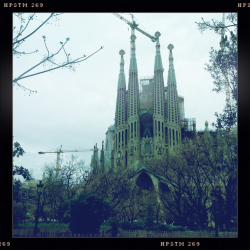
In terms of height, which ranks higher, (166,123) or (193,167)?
(166,123)

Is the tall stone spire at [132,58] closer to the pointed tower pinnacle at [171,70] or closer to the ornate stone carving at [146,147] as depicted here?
the pointed tower pinnacle at [171,70]

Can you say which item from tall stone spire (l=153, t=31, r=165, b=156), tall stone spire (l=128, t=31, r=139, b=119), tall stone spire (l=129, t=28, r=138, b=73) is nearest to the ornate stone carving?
tall stone spire (l=153, t=31, r=165, b=156)

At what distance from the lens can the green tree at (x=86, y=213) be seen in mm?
16423

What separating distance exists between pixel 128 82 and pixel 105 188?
123ft

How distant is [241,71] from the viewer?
28.1ft

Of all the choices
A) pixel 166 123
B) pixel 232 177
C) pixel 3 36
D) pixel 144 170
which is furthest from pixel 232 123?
pixel 166 123

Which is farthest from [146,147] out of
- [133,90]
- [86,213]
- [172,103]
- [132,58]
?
[86,213]

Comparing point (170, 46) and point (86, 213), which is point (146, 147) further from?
point (86, 213)

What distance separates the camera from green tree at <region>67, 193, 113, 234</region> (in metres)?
A: 16.4

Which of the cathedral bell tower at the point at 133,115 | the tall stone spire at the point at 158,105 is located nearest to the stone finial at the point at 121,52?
the cathedral bell tower at the point at 133,115

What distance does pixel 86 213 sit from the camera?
16844mm

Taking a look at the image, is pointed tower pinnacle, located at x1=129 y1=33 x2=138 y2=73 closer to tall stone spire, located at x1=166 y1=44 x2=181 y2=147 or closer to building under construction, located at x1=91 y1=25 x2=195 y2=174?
building under construction, located at x1=91 y1=25 x2=195 y2=174
